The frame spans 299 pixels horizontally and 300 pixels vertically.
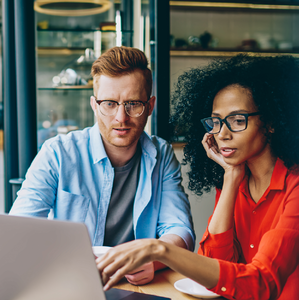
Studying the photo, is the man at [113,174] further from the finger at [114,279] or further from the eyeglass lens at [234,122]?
the finger at [114,279]

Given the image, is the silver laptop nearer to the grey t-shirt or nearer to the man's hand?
the man's hand

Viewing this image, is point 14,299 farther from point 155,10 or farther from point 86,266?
point 155,10

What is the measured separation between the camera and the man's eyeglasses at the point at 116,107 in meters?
1.29

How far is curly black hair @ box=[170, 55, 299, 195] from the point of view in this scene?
42.1 inches

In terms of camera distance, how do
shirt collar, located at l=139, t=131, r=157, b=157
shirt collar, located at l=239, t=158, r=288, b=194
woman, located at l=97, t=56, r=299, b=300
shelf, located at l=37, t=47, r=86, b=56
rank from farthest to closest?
shelf, located at l=37, t=47, r=86, b=56
shirt collar, located at l=139, t=131, r=157, b=157
shirt collar, located at l=239, t=158, r=288, b=194
woman, located at l=97, t=56, r=299, b=300

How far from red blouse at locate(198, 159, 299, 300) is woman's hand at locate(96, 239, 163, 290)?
21 cm

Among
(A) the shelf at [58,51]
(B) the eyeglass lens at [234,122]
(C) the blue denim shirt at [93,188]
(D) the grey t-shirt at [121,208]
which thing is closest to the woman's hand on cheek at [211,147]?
(B) the eyeglass lens at [234,122]

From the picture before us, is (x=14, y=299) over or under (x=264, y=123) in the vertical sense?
under

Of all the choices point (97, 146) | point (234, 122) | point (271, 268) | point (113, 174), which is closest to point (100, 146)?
point (97, 146)

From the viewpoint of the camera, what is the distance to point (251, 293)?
803mm

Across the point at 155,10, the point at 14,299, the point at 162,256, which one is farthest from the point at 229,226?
the point at 155,10

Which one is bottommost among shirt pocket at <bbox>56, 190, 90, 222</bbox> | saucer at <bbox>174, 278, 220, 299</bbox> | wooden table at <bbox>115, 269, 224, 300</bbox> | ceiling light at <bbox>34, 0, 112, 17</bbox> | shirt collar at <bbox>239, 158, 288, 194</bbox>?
wooden table at <bbox>115, 269, 224, 300</bbox>

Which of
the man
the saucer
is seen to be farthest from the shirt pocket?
the saucer

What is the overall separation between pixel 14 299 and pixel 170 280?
16.3 inches
